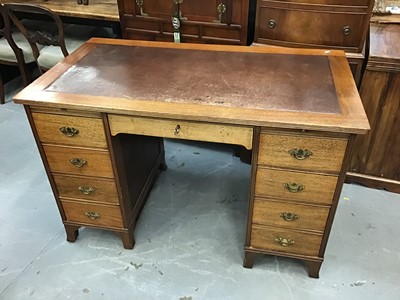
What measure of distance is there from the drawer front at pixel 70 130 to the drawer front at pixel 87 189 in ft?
0.59

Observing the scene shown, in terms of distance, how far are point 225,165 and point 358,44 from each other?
0.98 meters

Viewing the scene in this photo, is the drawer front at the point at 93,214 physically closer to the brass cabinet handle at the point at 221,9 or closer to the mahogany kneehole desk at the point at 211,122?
the mahogany kneehole desk at the point at 211,122

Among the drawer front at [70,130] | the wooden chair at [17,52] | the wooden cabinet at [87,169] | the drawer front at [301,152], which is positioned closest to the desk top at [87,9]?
the wooden chair at [17,52]

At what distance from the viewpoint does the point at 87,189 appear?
4.93 ft

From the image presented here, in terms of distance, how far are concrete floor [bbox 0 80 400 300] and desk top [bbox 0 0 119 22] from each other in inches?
40.8

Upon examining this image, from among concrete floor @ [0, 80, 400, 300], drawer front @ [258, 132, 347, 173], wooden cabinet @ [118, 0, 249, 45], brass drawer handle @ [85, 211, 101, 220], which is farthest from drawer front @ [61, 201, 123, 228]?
wooden cabinet @ [118, 0, 249, 45]

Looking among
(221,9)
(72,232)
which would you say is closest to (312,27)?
(221,9)

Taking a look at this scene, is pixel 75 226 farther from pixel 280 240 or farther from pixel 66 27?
pixel 66 27

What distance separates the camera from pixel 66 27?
9.07 feet

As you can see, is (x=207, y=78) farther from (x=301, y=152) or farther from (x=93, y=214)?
(x=93, y=214)

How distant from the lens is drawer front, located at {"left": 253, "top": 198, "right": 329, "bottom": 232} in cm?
133

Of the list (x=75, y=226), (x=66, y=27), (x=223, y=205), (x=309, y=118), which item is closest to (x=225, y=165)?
(x=223, y=205)

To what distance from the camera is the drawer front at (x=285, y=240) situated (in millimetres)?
1414

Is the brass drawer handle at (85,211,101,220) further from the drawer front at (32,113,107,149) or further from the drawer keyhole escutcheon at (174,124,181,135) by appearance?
the drawer keyhole escutcheon at (174,124,181,135)
